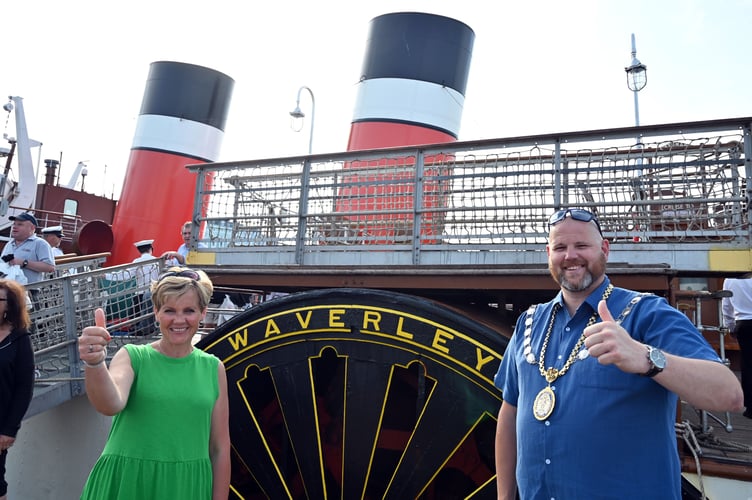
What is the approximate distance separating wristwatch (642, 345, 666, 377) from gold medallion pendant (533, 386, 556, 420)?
35 cm

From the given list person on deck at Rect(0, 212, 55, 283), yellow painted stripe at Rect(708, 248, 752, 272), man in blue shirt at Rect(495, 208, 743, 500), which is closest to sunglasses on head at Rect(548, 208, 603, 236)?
man in blue shirt at Rect(495, 208, 743, 500)

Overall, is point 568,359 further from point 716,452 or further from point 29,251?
point 29,251

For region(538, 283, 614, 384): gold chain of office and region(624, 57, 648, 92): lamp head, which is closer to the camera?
region(538, 283, 614, 384): gold chain of office

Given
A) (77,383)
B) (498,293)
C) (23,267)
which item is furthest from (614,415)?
(23,267)

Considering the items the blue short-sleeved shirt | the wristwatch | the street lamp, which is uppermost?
the street lamp

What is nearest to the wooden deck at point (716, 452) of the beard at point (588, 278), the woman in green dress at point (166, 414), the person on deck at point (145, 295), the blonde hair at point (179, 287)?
the beard at point (588, 278)

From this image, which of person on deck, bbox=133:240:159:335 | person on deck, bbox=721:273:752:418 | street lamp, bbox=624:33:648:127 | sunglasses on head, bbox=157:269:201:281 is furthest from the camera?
street lamp, bbox=624:33:648:127

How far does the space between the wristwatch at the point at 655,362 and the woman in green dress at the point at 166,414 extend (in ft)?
5.21

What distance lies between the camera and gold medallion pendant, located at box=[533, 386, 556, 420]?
1.73 m

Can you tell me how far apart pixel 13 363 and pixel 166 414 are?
1740 millimetres

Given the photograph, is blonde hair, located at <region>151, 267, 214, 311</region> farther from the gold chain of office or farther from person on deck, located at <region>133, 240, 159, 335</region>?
person on deck, located at <region>133, 240, 159, 335</region>

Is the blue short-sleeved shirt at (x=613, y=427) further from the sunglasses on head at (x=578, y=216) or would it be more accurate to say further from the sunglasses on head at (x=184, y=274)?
the sunglasses on head at (x=184, y=274)

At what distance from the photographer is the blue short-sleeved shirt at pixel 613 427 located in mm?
1588

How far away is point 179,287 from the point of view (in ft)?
7.25
